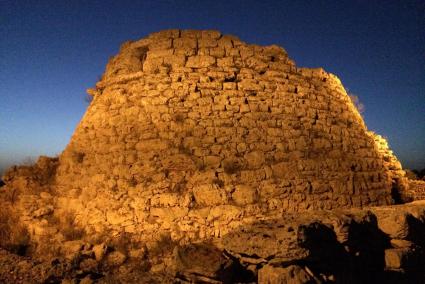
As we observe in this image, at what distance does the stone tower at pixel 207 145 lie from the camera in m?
5.27

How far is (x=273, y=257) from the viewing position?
353 centimetres

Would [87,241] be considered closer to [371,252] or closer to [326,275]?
[326,275]

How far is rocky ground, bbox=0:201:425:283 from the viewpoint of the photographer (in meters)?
3.54

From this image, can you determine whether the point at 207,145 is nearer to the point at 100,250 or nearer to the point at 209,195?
the point at 209,195

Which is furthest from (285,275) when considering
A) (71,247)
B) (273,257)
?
(71,247)

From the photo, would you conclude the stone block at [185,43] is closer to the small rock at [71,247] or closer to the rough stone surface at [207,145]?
the rough stone surface at [207,145]

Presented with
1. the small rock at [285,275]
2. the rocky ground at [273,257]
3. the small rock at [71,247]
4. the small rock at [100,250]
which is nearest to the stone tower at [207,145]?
the small rock at [71,247]

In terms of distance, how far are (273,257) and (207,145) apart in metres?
2.64

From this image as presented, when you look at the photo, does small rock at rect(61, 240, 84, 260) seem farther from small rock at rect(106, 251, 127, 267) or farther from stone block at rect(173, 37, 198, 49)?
stone block at rect(173, 37, 198, 49)

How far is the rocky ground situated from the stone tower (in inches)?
27.0

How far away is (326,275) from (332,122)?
414 centimetres

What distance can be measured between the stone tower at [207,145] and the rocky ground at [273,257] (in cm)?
69

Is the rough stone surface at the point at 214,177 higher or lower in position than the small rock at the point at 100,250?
higher

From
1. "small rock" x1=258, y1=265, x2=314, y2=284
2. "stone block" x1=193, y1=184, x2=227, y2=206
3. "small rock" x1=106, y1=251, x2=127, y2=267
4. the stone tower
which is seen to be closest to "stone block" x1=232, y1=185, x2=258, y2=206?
the stone tower
